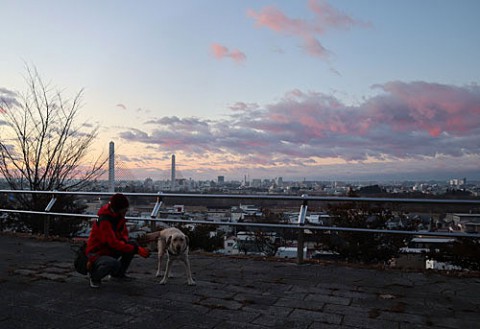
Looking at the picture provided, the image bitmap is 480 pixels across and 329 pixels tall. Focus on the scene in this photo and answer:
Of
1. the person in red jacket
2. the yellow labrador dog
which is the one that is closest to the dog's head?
the yellow labrador dog

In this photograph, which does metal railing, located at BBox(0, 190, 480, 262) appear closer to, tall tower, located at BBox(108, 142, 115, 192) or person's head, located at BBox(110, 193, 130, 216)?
person's head, located at BBox(110, 193, 130, 216)

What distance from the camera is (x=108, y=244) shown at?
15.9ft

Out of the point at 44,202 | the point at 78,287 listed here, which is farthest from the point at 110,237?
the point at 44,202

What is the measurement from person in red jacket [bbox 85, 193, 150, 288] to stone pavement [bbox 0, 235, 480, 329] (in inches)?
9.2

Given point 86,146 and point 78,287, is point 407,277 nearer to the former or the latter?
point 78,287

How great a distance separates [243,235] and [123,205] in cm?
259

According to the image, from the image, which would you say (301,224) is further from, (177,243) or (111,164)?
(111,164)

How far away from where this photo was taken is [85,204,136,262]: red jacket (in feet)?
15.7

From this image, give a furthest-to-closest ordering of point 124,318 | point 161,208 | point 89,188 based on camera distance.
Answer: point 89,188, point 161,208, point 124,318

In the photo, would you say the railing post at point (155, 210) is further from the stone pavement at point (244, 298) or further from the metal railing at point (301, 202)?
the stone pavement at point (244, 298)

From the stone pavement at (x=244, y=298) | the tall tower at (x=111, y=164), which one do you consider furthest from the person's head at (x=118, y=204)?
the tall tower at (x=111, y=164)

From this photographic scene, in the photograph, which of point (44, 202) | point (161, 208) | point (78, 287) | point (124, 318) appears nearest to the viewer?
point (124, 318)

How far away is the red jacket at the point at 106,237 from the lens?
477 centimetres

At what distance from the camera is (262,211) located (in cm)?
657
